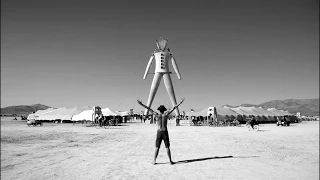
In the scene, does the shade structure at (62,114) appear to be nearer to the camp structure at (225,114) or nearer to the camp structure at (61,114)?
the camp structure at (61,114)

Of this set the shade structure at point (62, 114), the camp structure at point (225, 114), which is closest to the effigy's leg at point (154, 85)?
the shade structure at point (62, 114)

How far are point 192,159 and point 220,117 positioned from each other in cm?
2919

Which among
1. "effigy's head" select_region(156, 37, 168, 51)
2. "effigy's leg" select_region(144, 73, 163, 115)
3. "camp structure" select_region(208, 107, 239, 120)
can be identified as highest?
"effigy's head" select_region(156, 37, 168, 51)

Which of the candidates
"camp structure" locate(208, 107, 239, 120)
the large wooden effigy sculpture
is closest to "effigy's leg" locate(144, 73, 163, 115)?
the large wooden effigy sculpture

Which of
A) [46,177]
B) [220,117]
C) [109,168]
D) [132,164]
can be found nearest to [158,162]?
[132,164]

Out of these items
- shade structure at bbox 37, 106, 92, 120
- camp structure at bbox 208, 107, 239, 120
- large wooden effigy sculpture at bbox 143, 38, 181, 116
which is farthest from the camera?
large wooden effigy sculpture at bbox 143, 38, 181, 116

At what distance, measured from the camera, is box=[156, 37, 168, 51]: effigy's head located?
156ft

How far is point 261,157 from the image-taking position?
867cm

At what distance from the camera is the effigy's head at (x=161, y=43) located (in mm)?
47656

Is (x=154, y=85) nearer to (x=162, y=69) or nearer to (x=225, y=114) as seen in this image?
(x=162, y=69)

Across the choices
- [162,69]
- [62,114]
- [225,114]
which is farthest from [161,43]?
[62,114]

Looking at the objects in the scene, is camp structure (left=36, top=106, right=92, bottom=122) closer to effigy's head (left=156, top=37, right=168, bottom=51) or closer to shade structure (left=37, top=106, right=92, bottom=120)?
shade structure (left=37, top=106, right=92, bottom=120)

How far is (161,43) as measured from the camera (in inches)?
1882

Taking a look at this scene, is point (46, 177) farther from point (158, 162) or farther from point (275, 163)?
point (275, 163)
